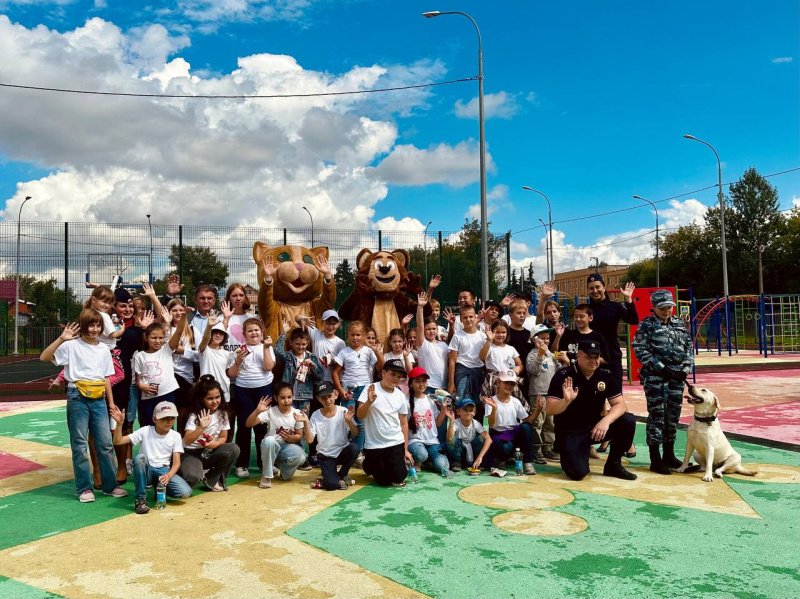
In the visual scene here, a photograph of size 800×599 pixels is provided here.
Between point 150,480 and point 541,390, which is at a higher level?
point 541,390

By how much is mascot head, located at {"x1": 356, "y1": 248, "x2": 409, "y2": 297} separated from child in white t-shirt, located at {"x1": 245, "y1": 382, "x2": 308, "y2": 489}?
8.77 feet

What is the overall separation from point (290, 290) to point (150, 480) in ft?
11.9

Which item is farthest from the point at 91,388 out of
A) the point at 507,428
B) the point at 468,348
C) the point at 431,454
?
the point at 507,428

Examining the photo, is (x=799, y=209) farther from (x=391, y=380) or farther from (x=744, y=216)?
(x=391, y=380)

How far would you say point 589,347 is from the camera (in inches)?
221

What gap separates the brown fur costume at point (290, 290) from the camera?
8.20 metres

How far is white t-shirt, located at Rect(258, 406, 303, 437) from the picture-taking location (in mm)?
5645

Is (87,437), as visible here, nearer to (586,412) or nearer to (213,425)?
(213,425)

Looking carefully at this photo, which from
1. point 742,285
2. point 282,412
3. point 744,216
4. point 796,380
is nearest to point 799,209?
point 744,216

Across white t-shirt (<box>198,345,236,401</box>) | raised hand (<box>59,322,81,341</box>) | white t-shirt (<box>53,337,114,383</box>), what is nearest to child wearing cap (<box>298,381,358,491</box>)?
white t-shirt (<box>198,345,236,401</box>)

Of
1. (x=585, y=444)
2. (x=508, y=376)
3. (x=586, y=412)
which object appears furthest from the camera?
(x=508, y=376)

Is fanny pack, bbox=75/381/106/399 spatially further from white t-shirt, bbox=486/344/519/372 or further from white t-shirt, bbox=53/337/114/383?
white t-shirt, bbox=486/344/519/372

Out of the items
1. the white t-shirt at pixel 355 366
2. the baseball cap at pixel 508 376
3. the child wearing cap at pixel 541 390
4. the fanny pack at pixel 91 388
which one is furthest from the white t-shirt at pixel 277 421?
the child wearing cap at pixel 541 390

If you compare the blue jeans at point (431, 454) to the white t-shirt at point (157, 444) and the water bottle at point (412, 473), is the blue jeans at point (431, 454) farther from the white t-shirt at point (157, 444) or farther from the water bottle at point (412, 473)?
the white t-shirt at point (157, 444)
